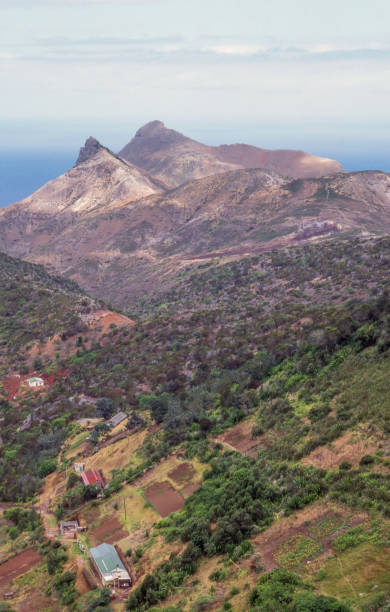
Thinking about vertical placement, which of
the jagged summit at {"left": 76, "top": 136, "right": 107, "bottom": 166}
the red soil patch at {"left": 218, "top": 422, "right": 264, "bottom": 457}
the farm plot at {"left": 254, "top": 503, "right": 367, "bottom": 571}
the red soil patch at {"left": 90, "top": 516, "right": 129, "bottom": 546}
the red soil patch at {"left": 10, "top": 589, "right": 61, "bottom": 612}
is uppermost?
the jagged summit at {"left": 76, "top": 136, "right": 107, "bottom": 166}

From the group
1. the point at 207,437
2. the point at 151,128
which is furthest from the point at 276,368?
the point at 151,128

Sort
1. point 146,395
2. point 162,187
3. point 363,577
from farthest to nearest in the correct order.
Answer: point 162,187 < point 146,395 < point 363,577

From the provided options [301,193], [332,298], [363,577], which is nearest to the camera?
[363,577]

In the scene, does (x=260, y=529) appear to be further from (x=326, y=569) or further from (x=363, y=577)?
(x=363, y=577)

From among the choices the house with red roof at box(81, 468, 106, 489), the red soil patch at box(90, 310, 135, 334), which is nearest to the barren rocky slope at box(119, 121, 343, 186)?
the red soil patch at box(90, 310, 135, 334)

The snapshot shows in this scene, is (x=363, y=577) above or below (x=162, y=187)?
below

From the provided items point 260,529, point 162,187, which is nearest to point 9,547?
point 260,529

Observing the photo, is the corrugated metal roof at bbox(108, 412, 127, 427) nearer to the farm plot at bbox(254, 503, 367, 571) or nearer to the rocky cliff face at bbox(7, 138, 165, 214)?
the farm plot at bbox(254, 503, 367, 571)

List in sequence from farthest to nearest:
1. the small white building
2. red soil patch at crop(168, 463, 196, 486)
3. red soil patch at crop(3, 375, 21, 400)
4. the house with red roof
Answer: the small white building
red soil patch at crop(3, 375, 21, 400)
the house with red roof
red soil patch at crop(168, 463, 196, 486)
